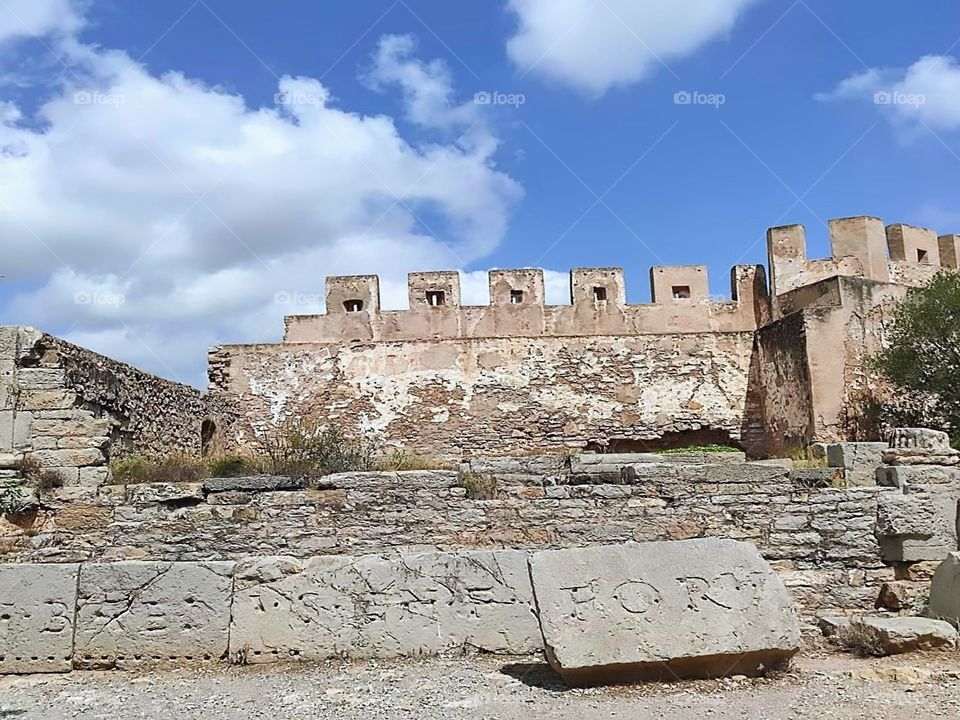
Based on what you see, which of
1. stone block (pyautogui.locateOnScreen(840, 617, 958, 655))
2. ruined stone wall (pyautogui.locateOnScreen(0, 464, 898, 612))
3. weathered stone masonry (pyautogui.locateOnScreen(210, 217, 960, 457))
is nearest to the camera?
stone block (pyautogui.locateOnScreen(840, 617, 958, 655))

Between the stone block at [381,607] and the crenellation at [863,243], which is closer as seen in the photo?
the stone block at [381,607]

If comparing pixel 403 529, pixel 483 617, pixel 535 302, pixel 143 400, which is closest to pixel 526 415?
pixel 535 302

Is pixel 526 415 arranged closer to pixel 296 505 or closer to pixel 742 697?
pixel 296 505

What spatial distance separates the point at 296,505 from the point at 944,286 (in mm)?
13461

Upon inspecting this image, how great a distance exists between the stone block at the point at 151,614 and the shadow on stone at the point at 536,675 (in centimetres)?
204

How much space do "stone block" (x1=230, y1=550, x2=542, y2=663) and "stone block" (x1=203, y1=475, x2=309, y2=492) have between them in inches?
115

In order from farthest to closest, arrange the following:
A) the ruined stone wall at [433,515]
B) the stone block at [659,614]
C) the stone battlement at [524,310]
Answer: the stone battlement at [524,310] → the ruined stone wall at [433,515] → the stone block at [659,614]

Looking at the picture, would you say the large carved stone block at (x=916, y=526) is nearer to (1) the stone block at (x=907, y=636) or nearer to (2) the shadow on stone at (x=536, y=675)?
(1) the stone block at (x=907, y=636)

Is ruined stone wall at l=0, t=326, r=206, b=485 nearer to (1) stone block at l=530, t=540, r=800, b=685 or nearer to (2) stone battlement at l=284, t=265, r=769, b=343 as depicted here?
(1) stone block at l=530, t=540, r=800, b=685

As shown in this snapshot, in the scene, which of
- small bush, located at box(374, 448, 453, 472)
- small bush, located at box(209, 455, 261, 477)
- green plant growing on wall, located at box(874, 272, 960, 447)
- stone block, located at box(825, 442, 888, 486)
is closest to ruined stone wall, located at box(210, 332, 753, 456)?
green plant growing on wall, located at box(874, 272, 960, 447)

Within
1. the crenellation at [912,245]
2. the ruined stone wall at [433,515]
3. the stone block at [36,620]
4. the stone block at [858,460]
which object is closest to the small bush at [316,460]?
the ruined stone wall at [433,515]

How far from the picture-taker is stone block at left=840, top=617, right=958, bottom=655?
5781mm

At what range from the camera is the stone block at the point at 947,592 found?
6352mm

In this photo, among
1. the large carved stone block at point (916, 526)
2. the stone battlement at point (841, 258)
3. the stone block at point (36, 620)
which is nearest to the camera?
the stone block at point (36, 620)
